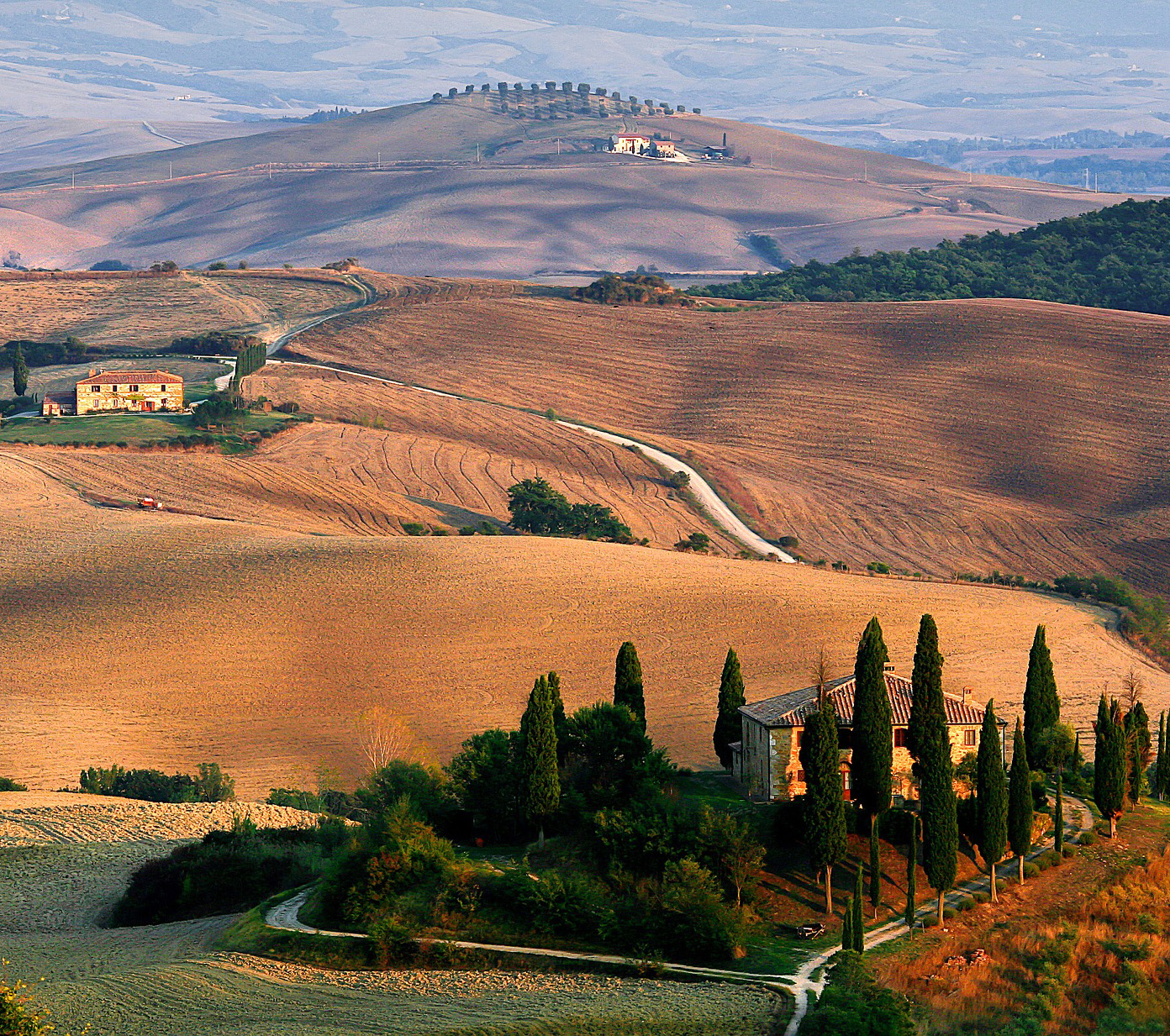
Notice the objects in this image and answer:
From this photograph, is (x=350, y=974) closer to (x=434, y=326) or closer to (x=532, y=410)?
(x=532, y=410)

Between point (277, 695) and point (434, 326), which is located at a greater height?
point (434, 326)

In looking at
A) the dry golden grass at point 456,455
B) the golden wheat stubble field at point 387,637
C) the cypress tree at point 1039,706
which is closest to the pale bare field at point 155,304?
the dry golden grass at point 456,455

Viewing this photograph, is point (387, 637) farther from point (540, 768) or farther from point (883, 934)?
point (883, 934)

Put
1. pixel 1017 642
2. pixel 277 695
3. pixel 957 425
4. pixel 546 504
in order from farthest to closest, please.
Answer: pixel 957 425, pixel 546 504, pixel 1017 642, pixel 277 695

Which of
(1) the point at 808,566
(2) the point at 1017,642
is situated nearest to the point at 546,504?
(1) the point at 808,566

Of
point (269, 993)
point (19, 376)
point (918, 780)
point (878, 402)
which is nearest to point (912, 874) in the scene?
point (918, 780)

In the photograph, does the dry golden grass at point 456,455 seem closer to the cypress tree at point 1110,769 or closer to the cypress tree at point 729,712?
the cypress tree at point 729,712

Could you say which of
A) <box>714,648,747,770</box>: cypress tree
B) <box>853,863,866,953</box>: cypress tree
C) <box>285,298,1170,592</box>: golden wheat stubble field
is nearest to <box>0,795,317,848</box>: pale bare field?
<box>714,648,747,770</box>: cypress tree
